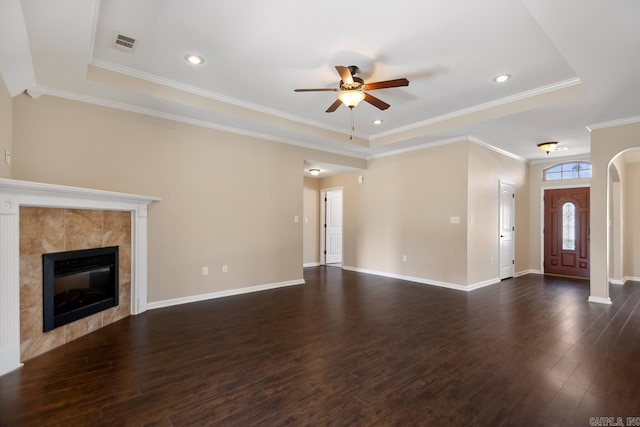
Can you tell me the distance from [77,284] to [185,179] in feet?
6.19

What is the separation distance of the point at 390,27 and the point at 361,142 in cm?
351

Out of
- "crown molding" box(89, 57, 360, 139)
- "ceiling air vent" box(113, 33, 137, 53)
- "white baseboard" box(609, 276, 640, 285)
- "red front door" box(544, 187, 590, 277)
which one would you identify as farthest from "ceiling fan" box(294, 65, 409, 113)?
"white baseboard" box(609, 276, 640, 285)

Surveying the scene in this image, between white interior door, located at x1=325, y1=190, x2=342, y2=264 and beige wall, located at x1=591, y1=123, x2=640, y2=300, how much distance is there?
5.21m

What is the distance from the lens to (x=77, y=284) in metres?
3.27

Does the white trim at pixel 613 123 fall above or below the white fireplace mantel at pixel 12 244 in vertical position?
above

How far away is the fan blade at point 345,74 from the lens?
2956 millimetres

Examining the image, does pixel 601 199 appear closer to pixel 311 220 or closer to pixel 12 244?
pixel 311 220

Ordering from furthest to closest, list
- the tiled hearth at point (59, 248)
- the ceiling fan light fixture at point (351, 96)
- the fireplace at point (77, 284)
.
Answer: the ceiling fan light fixture at point (351, 96) → the fireplace at point (77, 284) → the tiled hearth at point (59, 248)

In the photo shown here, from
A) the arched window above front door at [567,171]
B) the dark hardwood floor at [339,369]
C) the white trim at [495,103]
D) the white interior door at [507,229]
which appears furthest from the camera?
the arched window above front door at [567,171]

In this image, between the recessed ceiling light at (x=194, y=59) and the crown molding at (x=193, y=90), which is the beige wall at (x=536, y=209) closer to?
the crown molding at (x=193, y=90)

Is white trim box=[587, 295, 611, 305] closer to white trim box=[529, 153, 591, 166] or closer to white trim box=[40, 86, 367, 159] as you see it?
white trim box=[529, 153, 591, 166]

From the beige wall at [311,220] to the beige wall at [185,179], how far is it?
2.35m

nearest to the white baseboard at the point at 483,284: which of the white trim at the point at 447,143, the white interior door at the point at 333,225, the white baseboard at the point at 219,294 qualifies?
the white trim at the point at 447,143

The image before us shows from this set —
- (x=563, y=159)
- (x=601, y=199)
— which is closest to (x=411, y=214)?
(x=601, y=199)
